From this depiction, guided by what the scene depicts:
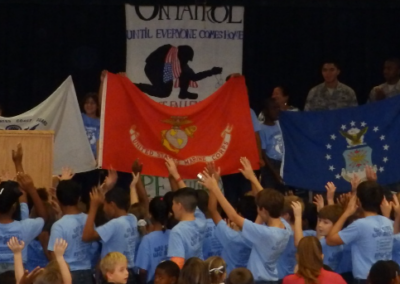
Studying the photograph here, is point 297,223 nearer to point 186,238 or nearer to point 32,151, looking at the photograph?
point 186,238

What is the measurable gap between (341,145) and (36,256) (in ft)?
13.3

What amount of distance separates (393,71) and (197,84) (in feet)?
8.36

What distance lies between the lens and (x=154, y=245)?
848 cm

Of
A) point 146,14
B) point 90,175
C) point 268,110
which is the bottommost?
point 90,175

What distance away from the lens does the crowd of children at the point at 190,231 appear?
318 inches

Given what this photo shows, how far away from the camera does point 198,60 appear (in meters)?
13.3

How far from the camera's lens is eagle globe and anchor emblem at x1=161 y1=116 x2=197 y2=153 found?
1093 cm

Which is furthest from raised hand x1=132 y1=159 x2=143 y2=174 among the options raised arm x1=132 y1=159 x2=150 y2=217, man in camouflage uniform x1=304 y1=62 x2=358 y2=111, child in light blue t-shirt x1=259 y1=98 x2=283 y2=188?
man in camouflage uniform x1=304 y1=62 x2=358 y2=111

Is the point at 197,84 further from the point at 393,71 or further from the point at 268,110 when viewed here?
the point at 393,71

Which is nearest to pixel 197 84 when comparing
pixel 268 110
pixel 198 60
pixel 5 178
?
pixel 198 60

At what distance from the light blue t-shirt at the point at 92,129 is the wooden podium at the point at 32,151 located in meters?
1.81

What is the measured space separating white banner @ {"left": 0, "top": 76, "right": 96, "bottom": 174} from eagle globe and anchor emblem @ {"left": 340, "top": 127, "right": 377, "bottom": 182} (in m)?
2.90

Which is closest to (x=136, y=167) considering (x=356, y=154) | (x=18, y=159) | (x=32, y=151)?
(x=18, y=159)

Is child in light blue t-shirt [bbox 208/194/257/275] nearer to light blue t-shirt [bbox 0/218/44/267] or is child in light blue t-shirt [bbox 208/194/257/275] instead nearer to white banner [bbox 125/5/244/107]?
light blue t-shirt [bbox 0/218/44/267]
